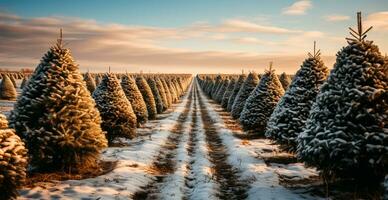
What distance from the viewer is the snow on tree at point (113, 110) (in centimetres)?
2030

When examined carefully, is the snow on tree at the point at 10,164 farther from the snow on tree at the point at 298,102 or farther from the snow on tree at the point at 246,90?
the snow on tree at the point at 246,90

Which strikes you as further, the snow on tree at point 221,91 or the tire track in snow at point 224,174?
the snow on tree at point 221,91

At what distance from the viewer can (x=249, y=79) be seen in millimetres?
32969

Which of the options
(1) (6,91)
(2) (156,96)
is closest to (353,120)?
(2) (156,96)

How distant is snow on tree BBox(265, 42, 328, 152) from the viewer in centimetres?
1716

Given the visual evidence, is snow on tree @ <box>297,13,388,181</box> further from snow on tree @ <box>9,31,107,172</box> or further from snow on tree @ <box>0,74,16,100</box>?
snow on tree @ <box>0,74,16,100</box>

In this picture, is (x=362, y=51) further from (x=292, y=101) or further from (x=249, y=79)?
(x=249, y=79)

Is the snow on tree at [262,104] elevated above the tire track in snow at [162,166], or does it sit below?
above

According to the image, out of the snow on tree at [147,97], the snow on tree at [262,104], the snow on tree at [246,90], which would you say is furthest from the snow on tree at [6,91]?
the snow on tree at [262,104]

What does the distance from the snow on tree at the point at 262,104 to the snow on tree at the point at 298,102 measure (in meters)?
6.24

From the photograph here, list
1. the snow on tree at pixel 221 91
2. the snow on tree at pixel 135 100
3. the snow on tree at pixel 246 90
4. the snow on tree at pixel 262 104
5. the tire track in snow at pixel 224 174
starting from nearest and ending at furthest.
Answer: the tire track in snow at pixel 224 174, the snow on tree at pixel 262 104, the snow on tree at pixel 135 100, the snow on tree at pixel 246 90, the snow on tree at pixel 221 91

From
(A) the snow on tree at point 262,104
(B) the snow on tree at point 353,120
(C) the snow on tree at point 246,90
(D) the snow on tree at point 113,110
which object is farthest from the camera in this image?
(C) the snow on tree at point 246,90

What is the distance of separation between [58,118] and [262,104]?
1445 cm

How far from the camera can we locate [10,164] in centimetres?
962
